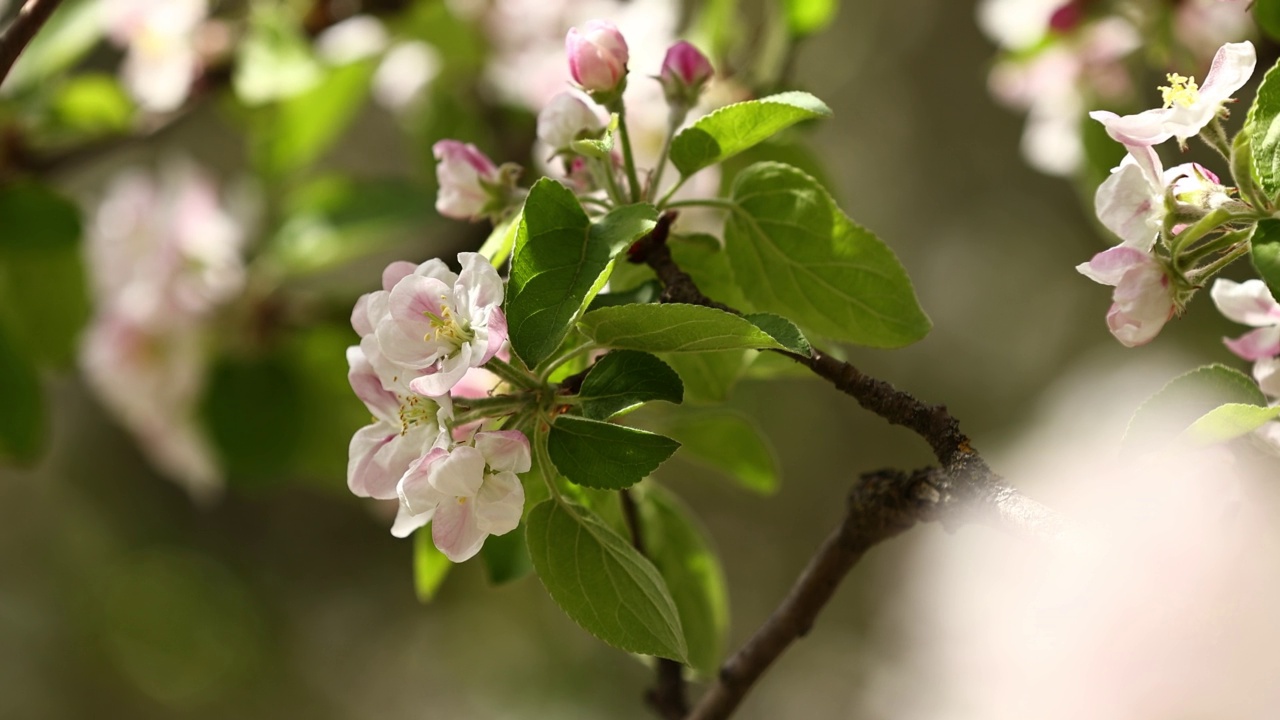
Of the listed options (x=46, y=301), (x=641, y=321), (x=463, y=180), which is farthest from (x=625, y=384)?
(x=46, y=301)

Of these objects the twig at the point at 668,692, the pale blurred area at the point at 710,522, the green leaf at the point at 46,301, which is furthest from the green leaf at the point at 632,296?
the pale blurred area at the point at 710,522

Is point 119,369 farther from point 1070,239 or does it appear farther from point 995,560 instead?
point 1070,239

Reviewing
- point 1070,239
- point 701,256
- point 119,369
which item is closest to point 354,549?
point 119,369

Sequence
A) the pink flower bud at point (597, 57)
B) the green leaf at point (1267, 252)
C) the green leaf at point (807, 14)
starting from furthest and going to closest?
the green leaf at point (807, 14) → the pink flower bud at point (597, 57) → the green leaf at point (1267, 252)

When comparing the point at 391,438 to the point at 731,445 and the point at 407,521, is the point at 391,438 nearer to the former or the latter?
the point at 407,521

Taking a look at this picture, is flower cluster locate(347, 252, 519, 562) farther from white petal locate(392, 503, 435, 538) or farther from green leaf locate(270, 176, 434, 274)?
green leaf locate(270, 176, 434, 274)

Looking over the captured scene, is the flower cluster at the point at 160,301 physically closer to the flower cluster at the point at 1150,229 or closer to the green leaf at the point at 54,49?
the green leaf at the point at 54,49
